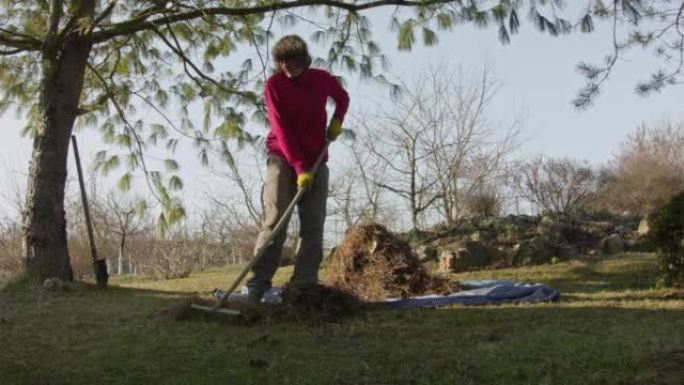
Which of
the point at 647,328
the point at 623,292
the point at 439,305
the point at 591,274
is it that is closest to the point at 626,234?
the point at 591,274

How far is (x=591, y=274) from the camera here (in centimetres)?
638

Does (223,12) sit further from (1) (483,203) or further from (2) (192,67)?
(1) (483,203)

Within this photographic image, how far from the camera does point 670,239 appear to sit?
468 cm

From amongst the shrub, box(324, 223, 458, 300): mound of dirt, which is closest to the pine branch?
box(324, 223, 458, 300): mound of dirt

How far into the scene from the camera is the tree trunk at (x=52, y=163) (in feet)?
21.7

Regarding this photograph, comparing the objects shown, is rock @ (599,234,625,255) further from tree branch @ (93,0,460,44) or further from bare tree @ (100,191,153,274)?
bare tree @ (100,191,153,274)

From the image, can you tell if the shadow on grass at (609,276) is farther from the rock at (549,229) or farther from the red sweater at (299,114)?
the red sweater at (299,114)

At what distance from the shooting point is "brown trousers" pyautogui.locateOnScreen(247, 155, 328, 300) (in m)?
4.25

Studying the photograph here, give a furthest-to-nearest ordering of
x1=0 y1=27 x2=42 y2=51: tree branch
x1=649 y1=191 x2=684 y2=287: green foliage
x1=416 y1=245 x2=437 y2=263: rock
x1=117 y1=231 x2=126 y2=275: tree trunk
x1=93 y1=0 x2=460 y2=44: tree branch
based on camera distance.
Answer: x1=117 y1=231 x2=126 y2=275: tree trunk, x1=416 y1=245 x2=437 y2=263: rock, x1=0 y1=27 x2=42 y2=51: tree branch, x1=93 y1=0 x2=460 y2=44: tree branch, x1=649 y1=191 x2=684 y2=287: green foliage

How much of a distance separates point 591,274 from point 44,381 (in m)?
5.17

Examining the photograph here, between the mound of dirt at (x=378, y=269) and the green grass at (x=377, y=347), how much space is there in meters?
0.90

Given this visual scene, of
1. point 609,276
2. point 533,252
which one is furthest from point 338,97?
point 533,252

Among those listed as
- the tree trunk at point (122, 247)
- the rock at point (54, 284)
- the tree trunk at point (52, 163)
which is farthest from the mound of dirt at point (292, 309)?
the tree trunk at point (122, 247)

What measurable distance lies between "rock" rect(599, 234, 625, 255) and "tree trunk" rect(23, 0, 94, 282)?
6.24 metres
